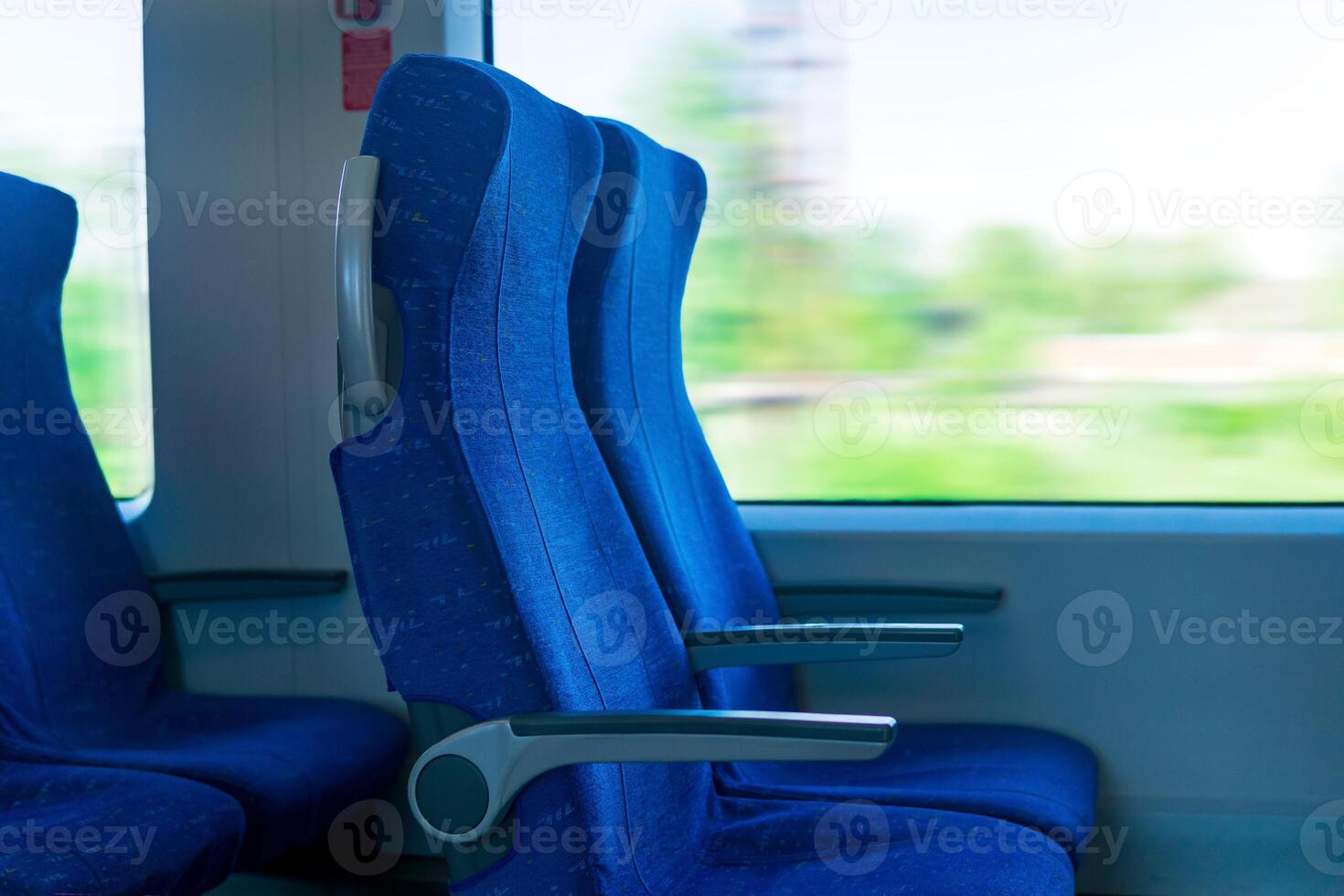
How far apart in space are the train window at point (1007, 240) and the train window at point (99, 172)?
3.08 feet

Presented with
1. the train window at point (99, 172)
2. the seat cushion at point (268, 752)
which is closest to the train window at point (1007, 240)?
the seat cushion at point (268, 752)

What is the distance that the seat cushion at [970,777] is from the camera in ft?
5.23

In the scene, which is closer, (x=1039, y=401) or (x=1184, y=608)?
(x=1184, y=608)

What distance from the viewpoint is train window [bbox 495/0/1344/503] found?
2162 mm

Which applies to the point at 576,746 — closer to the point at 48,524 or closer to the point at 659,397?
the point at 659,397

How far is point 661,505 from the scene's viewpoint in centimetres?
177

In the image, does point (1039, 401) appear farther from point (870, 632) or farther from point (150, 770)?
point (150, 770)

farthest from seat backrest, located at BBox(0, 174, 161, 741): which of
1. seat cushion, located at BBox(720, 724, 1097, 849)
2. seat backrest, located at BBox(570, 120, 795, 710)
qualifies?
seat cushion, located at BBox(720, 724, 1097, 849)

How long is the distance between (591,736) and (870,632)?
26.7 inches

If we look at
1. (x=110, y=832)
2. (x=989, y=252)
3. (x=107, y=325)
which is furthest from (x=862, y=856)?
(x=107, y=325)

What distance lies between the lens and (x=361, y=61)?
2.33 metres

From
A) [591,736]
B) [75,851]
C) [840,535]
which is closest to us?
[591,736]

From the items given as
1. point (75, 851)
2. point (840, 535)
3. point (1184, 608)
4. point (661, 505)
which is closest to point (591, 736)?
point (661, 505)

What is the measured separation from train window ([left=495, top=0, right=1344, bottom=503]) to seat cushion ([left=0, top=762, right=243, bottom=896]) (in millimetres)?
→ 1096
